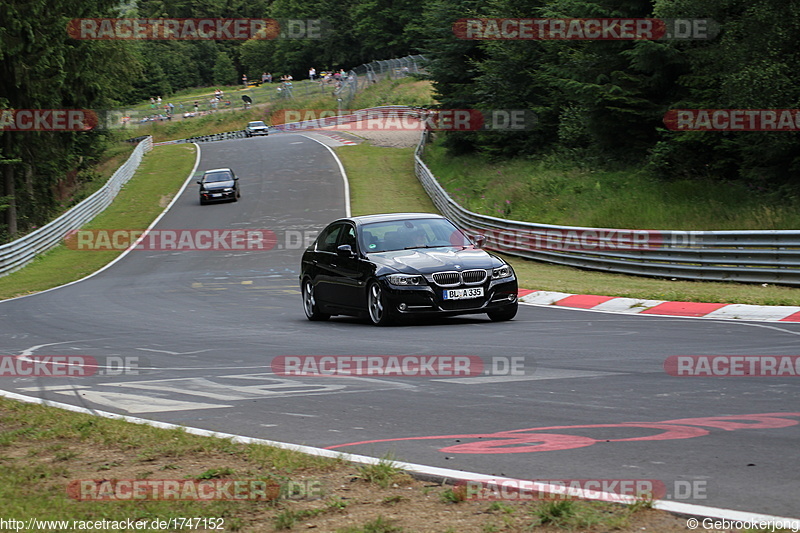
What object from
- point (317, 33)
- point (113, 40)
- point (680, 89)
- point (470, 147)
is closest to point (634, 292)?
point (680, 89)

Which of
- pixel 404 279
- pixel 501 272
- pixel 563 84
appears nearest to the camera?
pixel 404 279

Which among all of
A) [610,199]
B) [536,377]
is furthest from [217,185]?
[536,377]

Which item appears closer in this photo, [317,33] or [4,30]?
[4,30]

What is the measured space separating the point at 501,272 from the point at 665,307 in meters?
2.80

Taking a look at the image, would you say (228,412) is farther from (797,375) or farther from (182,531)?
(797,375)

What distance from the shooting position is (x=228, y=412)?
779 cm

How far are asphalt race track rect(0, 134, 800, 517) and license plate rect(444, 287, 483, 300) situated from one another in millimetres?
524

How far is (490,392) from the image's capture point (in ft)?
26.2

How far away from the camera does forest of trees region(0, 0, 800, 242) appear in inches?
1025

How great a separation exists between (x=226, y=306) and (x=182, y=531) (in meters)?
14.9

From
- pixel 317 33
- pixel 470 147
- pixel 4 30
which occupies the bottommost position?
pixel 470 147

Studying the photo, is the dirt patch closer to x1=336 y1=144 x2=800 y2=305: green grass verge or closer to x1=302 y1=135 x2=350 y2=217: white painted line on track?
x1=336 y1=144 x2=800 y2=305: green grass verge

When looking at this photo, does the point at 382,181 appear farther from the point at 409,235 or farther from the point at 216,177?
the point at 409,235

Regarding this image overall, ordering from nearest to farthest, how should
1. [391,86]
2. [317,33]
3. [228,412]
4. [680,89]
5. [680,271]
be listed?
[228,412] < [680,271] < [680,89] < [391,86] < [317,33]
